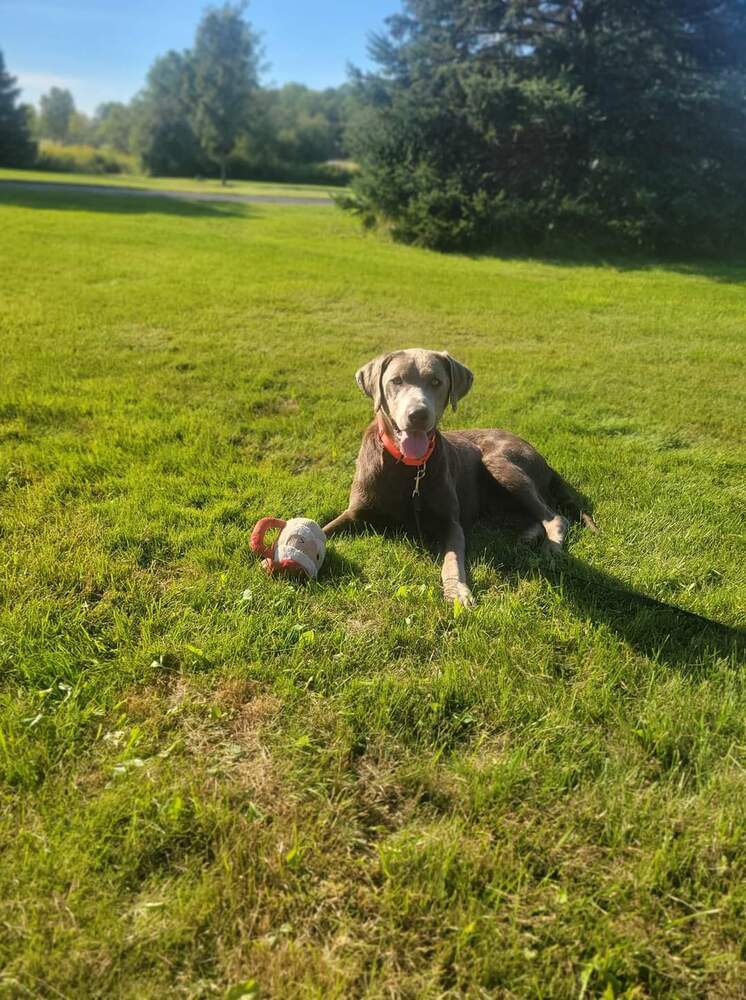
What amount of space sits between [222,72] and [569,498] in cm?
5833

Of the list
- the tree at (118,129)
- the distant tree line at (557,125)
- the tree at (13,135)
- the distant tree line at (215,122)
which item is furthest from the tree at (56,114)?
the distant tree line at (557,125)

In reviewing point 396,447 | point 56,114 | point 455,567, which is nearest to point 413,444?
point 396,447

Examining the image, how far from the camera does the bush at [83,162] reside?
52.3m

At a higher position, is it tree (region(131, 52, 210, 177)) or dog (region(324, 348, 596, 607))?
tree (region(131, 52, 210, 177))

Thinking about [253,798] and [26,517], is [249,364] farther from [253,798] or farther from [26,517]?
[253,798]

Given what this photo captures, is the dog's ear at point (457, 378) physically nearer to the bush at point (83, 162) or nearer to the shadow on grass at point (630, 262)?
the shadow on grass at point (630, 262)

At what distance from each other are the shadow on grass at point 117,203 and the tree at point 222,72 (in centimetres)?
2694

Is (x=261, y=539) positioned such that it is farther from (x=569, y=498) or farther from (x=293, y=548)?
(x=569, y=498)

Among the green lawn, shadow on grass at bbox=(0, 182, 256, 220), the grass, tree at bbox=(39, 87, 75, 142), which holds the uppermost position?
tree at bbox=(39, 87, 75, 142)

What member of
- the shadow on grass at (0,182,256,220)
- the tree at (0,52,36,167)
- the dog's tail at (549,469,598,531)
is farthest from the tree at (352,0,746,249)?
the tree at (0,52,36,167)

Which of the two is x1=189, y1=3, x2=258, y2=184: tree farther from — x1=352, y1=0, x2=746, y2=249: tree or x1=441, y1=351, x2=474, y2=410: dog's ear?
x1=441, y1=351, x2=474, y2=410: dog's ear

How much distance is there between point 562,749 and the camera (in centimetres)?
235

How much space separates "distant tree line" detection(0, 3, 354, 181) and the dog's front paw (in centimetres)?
5608

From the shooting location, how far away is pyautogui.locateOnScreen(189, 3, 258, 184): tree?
4997 cm
